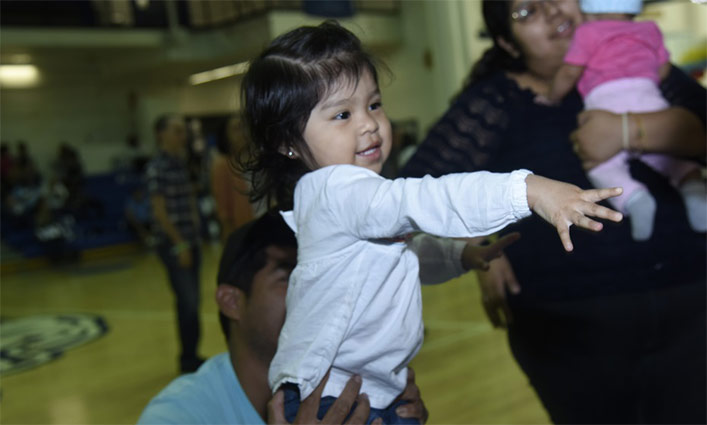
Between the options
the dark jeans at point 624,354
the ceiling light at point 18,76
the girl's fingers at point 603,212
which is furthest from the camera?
the ceiling light at point 18,76

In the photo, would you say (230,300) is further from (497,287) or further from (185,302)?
(185,302)

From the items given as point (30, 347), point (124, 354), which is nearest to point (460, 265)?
point (124, 354)

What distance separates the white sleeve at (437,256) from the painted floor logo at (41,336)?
3.81 meters

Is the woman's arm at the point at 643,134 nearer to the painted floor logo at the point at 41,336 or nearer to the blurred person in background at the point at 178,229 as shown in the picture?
the blurred person in background at the point at 178,229

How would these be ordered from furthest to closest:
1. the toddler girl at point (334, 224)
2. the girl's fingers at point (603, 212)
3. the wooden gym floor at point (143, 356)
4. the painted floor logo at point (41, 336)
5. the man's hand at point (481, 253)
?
the painted floor logo at point (41, 336), the wooden gym floor at point (143, 356), the man's hand at point (481, 253), the toddler girl at point (334, 224), the girl's fingers at point (603, 212)

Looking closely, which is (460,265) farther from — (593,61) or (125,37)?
(125,37)

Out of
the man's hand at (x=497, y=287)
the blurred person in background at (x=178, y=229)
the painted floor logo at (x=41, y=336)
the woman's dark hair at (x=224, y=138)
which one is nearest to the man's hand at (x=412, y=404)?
the man's hand at (x=497, y=287)

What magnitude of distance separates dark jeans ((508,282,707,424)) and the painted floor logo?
3672 mm

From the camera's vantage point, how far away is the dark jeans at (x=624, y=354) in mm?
1356

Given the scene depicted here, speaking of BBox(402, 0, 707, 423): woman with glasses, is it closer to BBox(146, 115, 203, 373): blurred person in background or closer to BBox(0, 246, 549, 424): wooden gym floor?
BBox(0, 246, 549, 424): wooden gym floor

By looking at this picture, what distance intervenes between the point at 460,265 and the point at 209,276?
23.2 ft

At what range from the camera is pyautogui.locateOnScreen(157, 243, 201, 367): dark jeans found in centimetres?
411

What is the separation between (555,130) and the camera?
1.35 meters

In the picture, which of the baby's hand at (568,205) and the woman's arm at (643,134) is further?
the woman's arm at (643,134)
